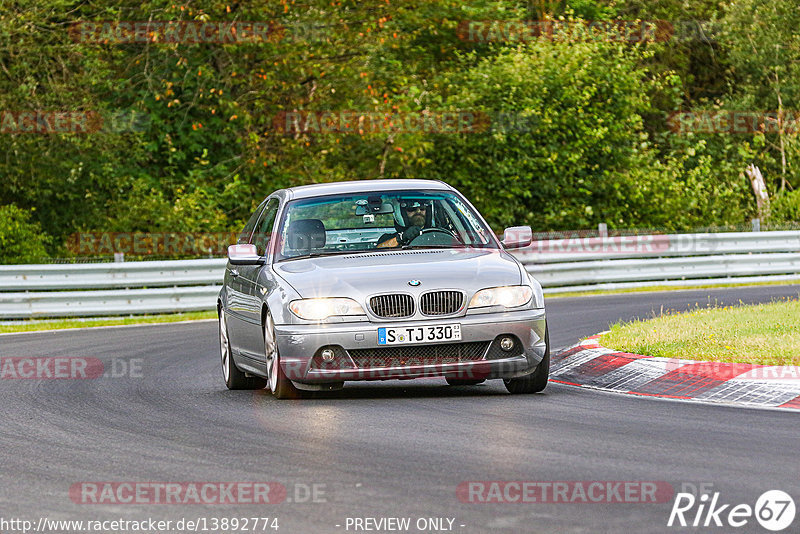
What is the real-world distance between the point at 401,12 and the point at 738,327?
22313mm

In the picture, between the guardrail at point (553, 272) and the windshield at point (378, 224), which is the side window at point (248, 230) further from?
the guardrail at point (553, 272)

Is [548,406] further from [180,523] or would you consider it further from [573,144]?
[573,144]

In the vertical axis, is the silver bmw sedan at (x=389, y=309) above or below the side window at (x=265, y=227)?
below

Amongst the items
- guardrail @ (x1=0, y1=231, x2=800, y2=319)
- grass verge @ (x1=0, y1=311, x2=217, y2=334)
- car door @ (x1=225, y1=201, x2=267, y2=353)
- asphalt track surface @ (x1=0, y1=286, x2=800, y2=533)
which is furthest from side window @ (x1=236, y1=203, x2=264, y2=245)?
guardrail @ (x1=0, y1=231, x2=800, y2=319)

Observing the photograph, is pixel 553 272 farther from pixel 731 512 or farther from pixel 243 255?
pixel 731 512

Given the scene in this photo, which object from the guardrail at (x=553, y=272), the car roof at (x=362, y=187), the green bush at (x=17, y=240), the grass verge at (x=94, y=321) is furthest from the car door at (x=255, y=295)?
the green bush at (x=17, y=240)

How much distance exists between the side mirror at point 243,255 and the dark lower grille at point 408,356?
168 centimetres

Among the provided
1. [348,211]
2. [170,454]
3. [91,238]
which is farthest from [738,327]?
[91,238]

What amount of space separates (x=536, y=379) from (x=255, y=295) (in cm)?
229

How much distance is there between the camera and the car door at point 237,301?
454 inches

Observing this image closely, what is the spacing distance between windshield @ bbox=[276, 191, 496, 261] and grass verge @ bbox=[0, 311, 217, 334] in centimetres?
1066

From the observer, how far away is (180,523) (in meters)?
6.05

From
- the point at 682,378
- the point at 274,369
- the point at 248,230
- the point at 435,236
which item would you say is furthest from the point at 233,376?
the point at 682,378

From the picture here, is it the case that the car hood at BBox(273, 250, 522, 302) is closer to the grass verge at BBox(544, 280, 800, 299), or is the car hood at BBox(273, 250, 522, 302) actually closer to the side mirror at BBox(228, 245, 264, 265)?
the side mirror at BBox(228, 245, 264, 265)
